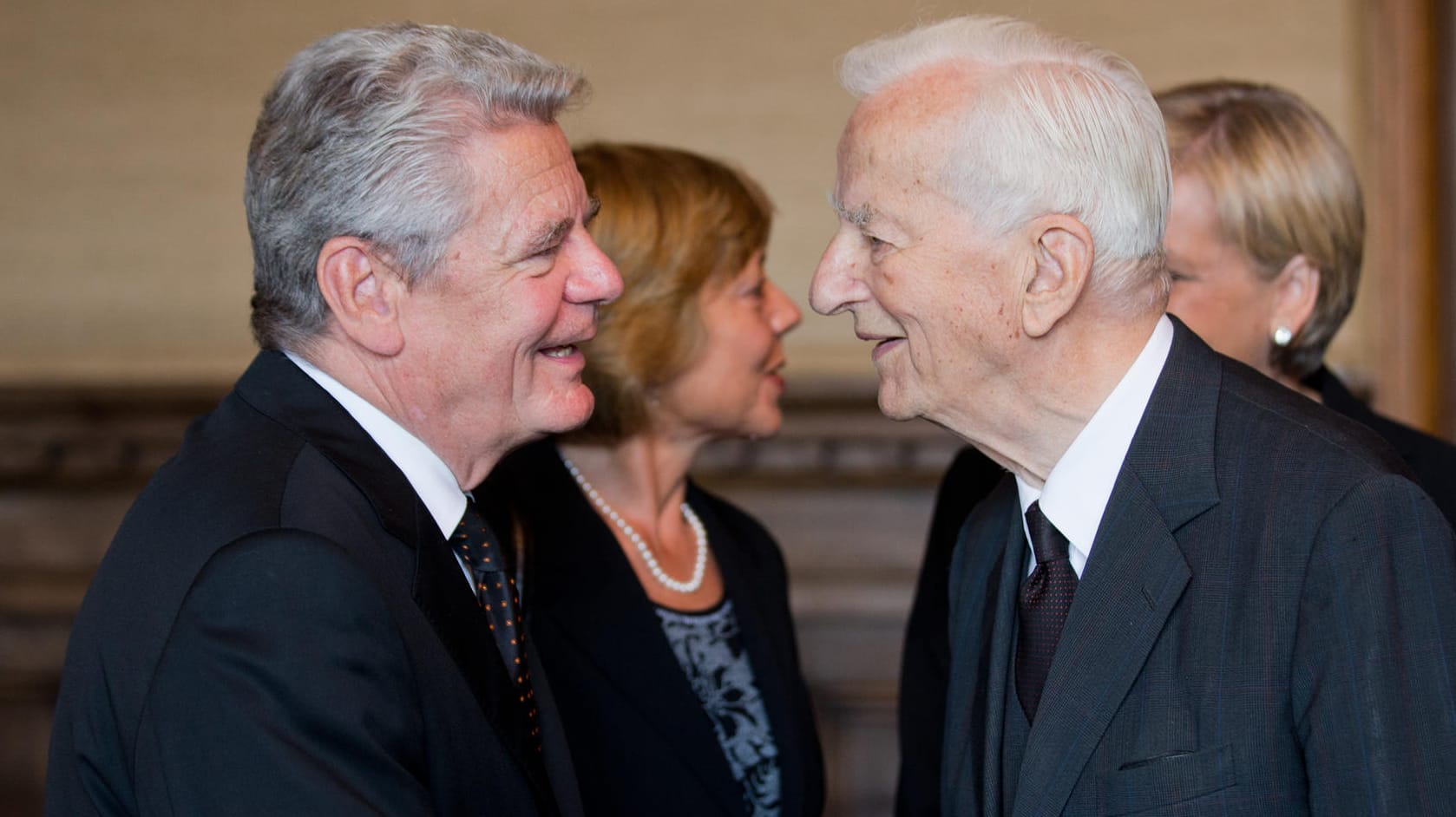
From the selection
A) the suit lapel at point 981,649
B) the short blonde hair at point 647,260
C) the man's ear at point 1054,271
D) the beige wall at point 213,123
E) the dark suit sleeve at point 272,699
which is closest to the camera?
the dark suit sleeve at point 272,699

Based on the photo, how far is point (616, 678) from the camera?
7.23 ft

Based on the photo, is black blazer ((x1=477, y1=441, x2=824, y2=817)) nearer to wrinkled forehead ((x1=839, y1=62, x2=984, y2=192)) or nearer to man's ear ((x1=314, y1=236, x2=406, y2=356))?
man's ear ((x1=314, y1=236, x2=406, y2=356))

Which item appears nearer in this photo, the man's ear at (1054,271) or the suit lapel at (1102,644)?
the suit lapel at (1102,644)

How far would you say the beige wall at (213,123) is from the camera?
389 cm

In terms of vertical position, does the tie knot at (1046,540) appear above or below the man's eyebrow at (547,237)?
below

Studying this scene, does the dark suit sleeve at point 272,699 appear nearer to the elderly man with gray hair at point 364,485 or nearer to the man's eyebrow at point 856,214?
the elderly man with gray hair at point 364,485

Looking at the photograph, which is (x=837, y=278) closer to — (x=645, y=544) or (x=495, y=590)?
(x=495, y=590)

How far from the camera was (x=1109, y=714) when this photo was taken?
4.89 feet

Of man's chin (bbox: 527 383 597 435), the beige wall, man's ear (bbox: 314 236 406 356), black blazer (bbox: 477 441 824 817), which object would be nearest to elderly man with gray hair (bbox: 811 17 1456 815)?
man's chin (bbox: 527 383 597 435)

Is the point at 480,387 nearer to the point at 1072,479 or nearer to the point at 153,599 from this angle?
the point at 153,599

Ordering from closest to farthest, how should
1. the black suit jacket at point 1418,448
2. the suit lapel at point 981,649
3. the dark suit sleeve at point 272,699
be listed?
the dark suit sleeve at point 272,699 → the suit lapel at point 981,649 → the black suit jacket at point 1418,448

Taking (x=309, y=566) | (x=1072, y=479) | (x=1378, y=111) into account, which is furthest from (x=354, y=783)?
(x=1378, y=111)

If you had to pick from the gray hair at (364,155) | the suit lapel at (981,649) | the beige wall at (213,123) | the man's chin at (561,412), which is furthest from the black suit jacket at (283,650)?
the beige wall at (213,123)

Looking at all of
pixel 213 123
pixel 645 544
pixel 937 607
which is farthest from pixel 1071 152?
pixel 213 123
